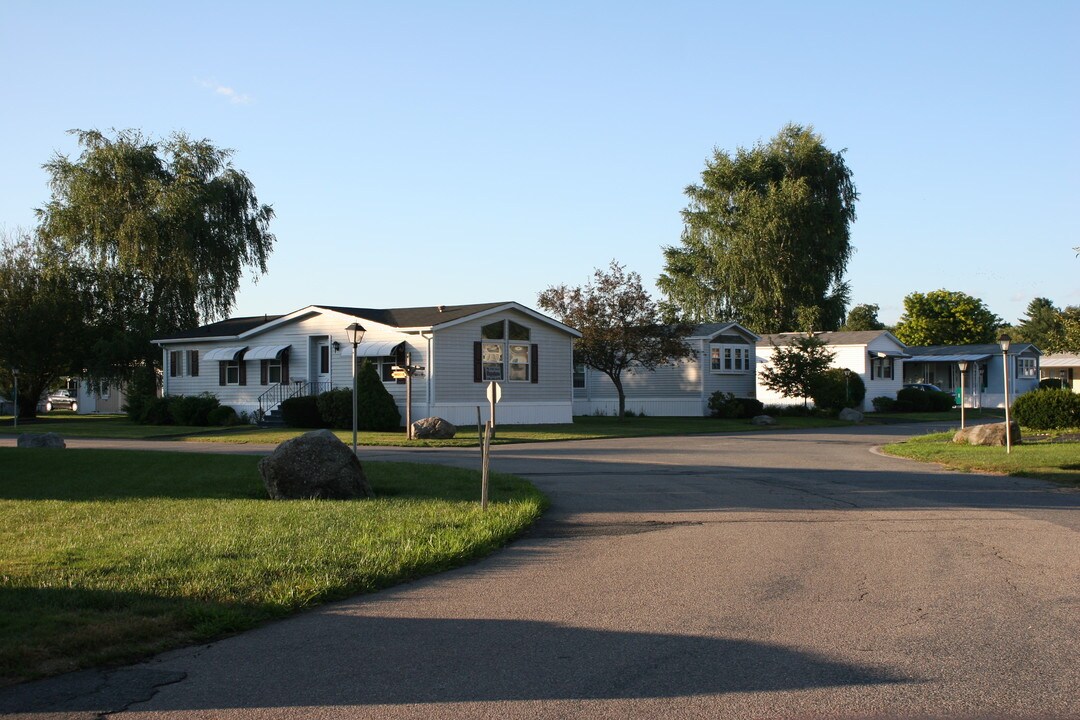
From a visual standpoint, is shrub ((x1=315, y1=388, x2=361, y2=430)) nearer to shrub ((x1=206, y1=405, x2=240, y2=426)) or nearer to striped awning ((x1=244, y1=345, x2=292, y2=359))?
striped awning ((x1=244, y1=345, x2=292, y2=359))

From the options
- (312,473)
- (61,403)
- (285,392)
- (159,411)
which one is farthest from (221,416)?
(61,403)

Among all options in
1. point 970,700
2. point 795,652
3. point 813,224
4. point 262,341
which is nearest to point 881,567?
point 795,652

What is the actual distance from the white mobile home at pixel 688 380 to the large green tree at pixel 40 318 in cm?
2343

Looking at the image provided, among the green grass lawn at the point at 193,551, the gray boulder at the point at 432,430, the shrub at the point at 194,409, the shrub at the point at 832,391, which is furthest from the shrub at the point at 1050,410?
the shrub at the point at 194,409

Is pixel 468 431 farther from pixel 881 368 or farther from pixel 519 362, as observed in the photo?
pixel 881 368

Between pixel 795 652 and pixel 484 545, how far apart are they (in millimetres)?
4616

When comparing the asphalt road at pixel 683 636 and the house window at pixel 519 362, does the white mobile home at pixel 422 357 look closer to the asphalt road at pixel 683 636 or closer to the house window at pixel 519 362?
the house window at pixel 519 362

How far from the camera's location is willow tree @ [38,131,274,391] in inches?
1929

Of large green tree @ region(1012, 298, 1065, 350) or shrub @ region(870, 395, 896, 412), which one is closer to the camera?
shrub @ region(870, 395, 896, 412)

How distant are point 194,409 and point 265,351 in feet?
11.4

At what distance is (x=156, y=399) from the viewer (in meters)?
43.2

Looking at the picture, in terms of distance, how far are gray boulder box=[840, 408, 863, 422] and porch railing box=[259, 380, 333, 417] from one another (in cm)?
2129

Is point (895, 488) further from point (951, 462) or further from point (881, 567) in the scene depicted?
point (881, 567)

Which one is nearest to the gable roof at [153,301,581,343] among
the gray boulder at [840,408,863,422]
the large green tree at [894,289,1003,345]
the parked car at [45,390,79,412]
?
the gray boulder at [840,408,863,422]
